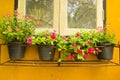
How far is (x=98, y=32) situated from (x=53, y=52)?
0.44m

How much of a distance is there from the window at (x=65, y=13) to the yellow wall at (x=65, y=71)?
0.12 m

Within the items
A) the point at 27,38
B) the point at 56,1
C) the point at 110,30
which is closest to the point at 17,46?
the point at 27,38

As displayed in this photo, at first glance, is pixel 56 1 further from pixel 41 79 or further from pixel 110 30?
pixel 41 79

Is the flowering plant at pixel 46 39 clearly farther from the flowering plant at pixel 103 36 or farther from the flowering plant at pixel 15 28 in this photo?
the flowering plant at pixel 103 36

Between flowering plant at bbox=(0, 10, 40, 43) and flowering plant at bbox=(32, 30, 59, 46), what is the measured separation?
7cm

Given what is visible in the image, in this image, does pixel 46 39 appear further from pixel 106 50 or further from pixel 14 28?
pixel 106 50

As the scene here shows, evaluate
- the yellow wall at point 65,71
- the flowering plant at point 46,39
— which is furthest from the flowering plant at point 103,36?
the flowering plant at point 46,39

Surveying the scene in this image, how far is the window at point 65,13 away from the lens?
2041 millimetres

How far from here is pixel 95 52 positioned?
1937 millimetres

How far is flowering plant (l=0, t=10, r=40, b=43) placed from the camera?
1.86 m

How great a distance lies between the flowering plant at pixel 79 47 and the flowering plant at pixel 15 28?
1.02 ft

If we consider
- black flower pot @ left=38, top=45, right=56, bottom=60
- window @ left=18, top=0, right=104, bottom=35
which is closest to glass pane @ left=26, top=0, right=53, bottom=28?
window @ left=18, top=0, right=104, bottom=35

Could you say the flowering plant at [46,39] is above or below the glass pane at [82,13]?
below

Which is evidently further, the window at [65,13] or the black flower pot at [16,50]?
the window at [65,13]
